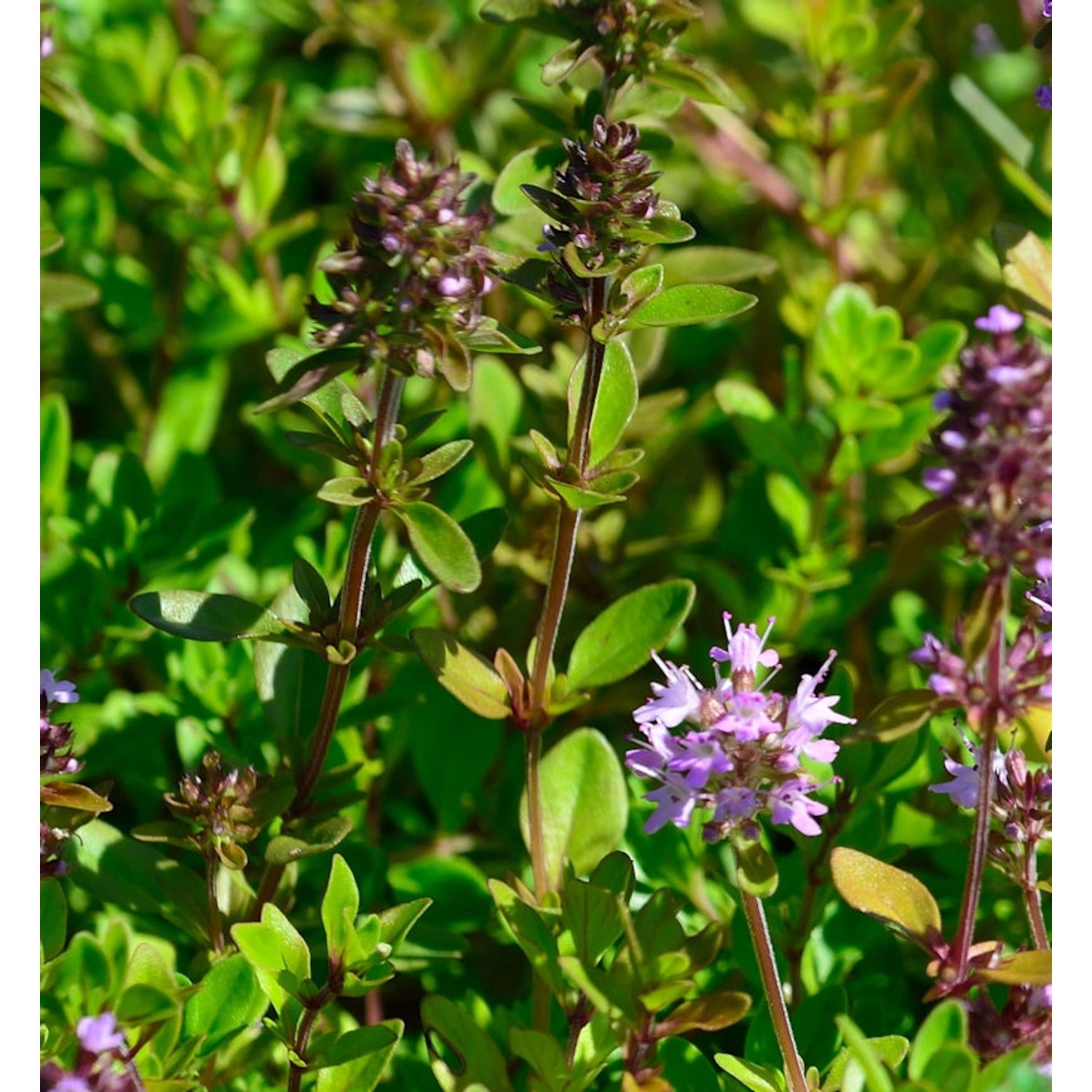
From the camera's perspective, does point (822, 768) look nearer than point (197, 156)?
Yes

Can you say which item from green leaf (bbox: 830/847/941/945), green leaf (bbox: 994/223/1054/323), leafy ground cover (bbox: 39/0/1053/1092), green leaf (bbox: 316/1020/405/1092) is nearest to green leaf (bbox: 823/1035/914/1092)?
leafy ground cover (bbox: 39/0/1053/1092)

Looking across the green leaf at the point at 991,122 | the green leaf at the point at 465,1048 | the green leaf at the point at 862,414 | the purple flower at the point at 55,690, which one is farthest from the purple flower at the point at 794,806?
the green leaf at the point at 991,122

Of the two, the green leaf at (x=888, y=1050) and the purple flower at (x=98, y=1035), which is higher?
the purple flower at (x=98, y=1035)

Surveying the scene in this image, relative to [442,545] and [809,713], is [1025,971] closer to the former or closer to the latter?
[809,713]

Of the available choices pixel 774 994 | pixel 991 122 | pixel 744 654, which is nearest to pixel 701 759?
pixel 744 654

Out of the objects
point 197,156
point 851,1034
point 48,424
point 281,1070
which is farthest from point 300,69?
point 851,1034

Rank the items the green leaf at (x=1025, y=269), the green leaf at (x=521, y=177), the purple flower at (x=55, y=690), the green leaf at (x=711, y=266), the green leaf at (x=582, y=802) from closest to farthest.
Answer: the purple flower at (x=55, y=690), the green leaf at (x=582, y=802), the green leaf at (x=1025, y=269), the green leaf at (x=521, y=177), the green leaf at (x=711, y=266)

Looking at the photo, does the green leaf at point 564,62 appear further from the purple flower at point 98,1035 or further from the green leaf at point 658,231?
the purple flower at point 98,1035

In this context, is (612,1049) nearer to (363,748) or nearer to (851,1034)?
(851,1034)
